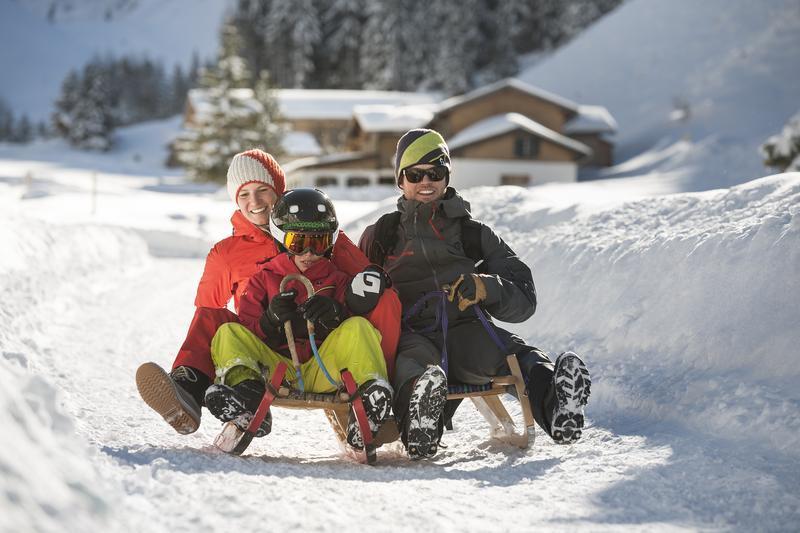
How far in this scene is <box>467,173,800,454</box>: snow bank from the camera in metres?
4.30

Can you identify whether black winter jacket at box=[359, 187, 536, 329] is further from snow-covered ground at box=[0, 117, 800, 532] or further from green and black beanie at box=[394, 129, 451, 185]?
snow-covered ground at box=[0, 117, 800, 532]

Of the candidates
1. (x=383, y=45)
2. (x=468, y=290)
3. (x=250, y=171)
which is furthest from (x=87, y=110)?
(x=468, y=290)

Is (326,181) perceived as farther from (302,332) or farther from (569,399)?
(569,399)

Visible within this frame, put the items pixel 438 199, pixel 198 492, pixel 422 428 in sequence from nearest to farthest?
pixel 198 492, pixel 422 428, pixel 438 199

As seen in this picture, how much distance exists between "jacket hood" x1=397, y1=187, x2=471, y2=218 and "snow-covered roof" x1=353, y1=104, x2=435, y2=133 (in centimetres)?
3525

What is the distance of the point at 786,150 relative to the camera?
16781 millimetres

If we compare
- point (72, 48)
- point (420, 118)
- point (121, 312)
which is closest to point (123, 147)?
point (420, 118)

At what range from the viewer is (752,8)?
194 feet

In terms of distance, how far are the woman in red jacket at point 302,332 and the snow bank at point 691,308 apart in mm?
1831

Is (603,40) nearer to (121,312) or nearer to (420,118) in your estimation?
(420,118)

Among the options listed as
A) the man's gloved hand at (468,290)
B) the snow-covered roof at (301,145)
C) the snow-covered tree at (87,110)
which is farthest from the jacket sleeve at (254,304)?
the snow-covered tree at (87,110)

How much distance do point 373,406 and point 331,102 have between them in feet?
170

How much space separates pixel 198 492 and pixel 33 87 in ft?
615

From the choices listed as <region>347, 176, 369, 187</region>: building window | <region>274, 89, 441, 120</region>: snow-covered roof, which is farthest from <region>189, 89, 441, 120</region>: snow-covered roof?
<region>347, 176, 369, 187</region>: building window
